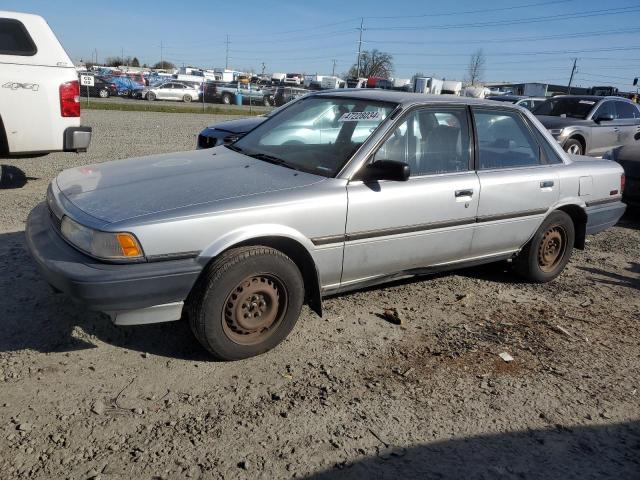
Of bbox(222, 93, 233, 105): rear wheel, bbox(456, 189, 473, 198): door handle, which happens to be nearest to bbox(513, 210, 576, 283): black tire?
bbox(456, 189, 473, 198): door handle

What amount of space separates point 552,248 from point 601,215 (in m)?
0.65

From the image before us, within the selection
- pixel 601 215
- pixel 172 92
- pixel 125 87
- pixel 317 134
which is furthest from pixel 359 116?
pixel 172 92

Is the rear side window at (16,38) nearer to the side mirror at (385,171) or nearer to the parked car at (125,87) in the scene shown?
the side mirror at (385,171)

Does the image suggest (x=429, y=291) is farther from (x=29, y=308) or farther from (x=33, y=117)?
(x=33, y=117)

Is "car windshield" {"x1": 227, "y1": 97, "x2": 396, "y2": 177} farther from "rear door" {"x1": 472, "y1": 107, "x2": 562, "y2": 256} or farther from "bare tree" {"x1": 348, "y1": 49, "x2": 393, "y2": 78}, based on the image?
"bare tree" {"x1": 348, "y1": 49, "x2": 393, "y2": 78}

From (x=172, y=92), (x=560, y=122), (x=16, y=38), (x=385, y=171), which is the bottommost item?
(x=172, y=92)

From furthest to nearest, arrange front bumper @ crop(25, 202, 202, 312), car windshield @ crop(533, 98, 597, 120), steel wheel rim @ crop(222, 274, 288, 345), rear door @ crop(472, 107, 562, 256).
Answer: car windshield @ crop(533, 98, 597, 120), rear door @ crop(472, 107, 562, 256), steel wheel rim @ crop(222, 274, 288, 345), front bumper @ crop(25, 202, 202, 312)

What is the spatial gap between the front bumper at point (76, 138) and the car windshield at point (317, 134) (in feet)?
10.2


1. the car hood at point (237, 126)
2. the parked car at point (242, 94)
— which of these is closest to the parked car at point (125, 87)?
the parked car at point (242, 94)

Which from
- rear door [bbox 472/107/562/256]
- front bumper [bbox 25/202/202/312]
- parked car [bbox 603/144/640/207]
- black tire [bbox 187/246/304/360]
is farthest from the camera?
parked car [bbox 603/144/640/207]

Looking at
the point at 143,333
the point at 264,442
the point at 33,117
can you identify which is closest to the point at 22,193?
the point at 33,117

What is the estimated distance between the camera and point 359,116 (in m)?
4.00

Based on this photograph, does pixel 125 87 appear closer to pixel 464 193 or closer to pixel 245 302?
pixel 464 193

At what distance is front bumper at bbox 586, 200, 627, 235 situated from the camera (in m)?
5.09
